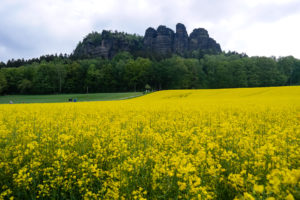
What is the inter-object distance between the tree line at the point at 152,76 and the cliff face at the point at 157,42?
6548 centimetres

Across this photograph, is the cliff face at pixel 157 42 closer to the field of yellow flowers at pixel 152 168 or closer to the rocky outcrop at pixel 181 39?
the rocky outcrop at pixel 181 39

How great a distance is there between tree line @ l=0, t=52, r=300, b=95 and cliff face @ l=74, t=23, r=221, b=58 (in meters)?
65.5

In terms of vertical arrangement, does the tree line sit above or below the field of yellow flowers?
above

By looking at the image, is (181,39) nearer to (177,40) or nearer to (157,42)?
(177,40)

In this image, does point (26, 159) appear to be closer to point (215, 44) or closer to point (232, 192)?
point (232, 192)

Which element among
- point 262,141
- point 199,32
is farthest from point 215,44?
point 262,141

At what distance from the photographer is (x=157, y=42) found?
5738 inches

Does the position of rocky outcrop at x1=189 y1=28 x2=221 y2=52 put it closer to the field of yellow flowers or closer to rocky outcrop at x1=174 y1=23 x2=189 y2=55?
rocky outcrop at x1=174 y1=23 x2=189 y2=55

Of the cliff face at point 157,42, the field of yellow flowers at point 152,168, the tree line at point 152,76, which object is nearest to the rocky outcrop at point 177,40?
the cliff face at point 157,42

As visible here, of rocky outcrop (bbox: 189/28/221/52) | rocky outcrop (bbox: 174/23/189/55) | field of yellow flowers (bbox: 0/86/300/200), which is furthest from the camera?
rocky outcrop (bbox: 174/23/189/55)

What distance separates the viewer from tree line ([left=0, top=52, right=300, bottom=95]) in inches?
2645

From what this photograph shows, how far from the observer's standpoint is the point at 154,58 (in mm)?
84062

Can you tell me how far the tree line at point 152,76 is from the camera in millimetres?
67188

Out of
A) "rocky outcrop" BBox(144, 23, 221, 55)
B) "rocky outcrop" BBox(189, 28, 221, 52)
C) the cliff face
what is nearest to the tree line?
"rocky outcrop" BBox(189, 28, 221, 52)
